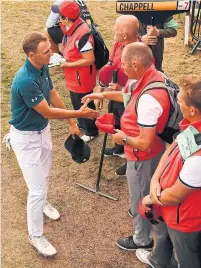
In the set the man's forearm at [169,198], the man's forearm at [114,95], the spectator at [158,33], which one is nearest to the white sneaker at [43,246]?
the man's forearm at [114,95]

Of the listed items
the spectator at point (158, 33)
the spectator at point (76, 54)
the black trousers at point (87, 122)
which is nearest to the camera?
the spectator at point (158, 33)

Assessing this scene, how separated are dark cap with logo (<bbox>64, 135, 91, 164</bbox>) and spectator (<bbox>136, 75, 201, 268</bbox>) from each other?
1404 millimetres

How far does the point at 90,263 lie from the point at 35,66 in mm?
1903

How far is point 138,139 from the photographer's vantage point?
3404 mm

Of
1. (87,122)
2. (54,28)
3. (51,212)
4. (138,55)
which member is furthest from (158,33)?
(54,28)

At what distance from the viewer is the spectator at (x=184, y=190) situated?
9.07ft

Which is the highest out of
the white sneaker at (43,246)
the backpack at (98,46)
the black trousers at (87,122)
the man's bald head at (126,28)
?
the man's bald head at (126,28)

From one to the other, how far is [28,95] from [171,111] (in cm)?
121

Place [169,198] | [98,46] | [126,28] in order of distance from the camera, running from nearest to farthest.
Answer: [169,198] → [126,28] → [98,46]

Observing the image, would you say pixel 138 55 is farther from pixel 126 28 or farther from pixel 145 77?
pixel 126 28

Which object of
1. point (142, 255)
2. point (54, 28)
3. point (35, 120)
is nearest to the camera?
point (35, 120)

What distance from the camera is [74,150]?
15.2 feet

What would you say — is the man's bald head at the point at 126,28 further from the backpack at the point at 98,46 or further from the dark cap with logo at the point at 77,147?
the dark cap with logo at the point at 77,147

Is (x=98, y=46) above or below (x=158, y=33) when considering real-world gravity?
below
